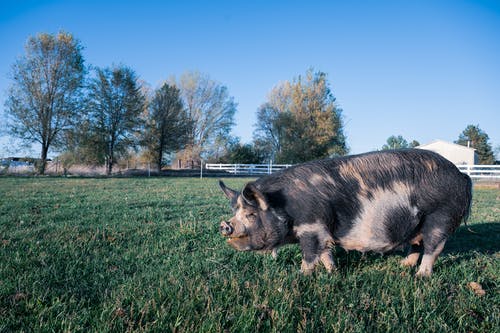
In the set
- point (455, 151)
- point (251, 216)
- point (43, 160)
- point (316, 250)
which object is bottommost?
point (316, 250)

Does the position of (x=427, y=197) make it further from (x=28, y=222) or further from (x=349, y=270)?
(x=28, y=222)

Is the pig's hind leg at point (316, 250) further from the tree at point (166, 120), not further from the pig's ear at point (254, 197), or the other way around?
the tree at point (166, 120)

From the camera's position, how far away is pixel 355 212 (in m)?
3.62

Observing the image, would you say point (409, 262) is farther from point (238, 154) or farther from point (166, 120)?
point (238, 154)

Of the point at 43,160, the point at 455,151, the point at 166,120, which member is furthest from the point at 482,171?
the point at 43,160

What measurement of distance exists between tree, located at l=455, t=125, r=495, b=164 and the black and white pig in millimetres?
75882

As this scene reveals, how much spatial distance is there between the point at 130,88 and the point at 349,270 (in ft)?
115

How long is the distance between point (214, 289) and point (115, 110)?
34348mm

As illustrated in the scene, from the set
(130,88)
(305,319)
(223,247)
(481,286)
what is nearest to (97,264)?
(223,247)

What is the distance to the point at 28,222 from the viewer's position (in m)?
6.34

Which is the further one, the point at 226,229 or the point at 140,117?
the point at 140,117

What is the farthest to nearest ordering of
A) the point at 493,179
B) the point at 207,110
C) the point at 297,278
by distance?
1. the point at 207,110
2. the point at 493,179
3. the point at 297,278

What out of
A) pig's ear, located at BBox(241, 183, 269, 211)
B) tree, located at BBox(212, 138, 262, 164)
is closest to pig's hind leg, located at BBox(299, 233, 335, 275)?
pig's ear, located at BBox(241, 183, 269, 211)

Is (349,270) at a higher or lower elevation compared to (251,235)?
lower
